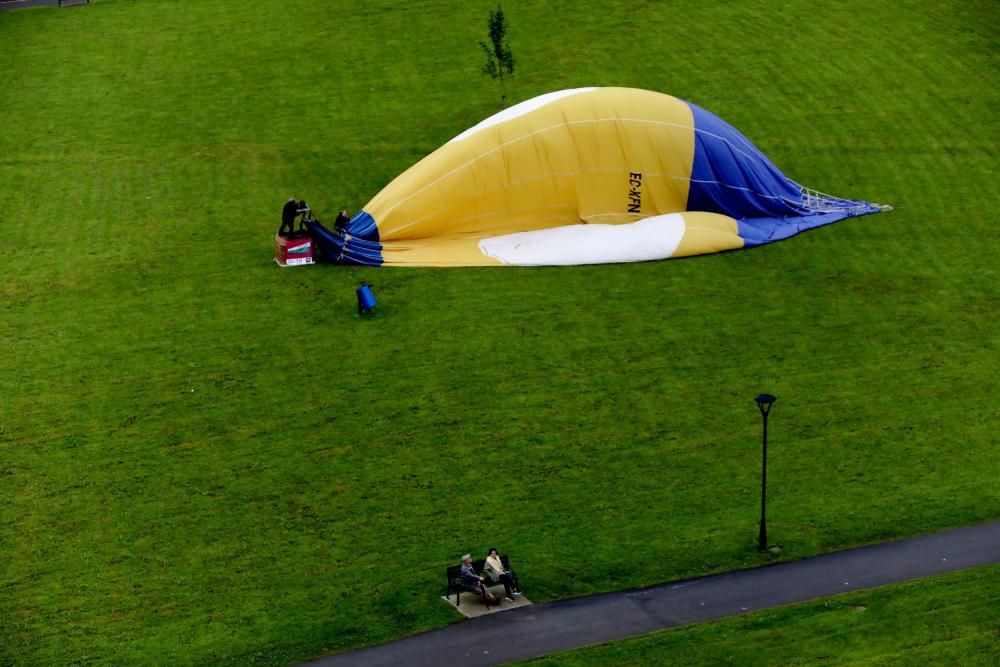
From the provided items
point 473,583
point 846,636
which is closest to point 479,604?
point 473,583

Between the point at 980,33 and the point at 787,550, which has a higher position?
the point at 980,33

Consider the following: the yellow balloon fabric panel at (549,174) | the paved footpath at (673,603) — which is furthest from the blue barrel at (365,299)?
the paved footpath at (673,603)

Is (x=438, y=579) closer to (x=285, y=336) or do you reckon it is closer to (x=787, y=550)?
(x=787, y=550)

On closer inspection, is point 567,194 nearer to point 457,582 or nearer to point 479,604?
point 457,582

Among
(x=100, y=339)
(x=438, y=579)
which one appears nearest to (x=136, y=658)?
(x=438, y=579)

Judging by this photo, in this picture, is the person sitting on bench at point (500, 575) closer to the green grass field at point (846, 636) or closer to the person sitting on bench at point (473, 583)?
the person sitting on bench at point (473, 583)
